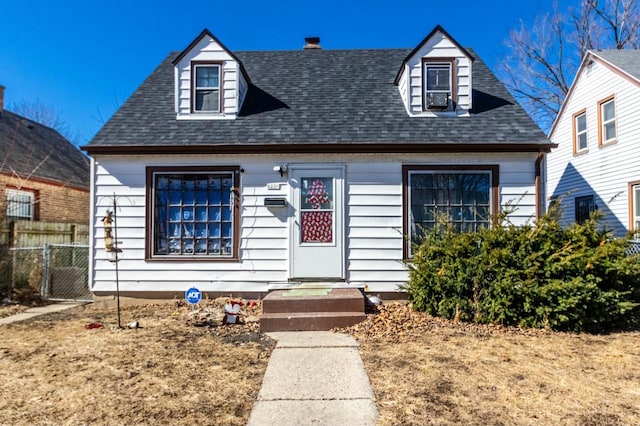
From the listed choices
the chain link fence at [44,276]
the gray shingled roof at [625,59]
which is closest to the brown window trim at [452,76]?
the gray shingled roof at [625,59]

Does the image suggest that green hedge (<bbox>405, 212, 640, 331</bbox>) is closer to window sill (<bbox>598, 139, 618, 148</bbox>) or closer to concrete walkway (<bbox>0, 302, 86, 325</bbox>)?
concrete walkway (<bbox>0, 302, 86, 325</bbox>)

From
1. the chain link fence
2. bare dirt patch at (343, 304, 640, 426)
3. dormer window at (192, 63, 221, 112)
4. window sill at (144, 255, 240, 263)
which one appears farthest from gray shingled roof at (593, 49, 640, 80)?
the chain link fence

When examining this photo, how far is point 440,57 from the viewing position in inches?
307

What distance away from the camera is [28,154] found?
46.5 feet

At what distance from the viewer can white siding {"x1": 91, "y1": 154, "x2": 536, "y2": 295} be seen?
714 cm

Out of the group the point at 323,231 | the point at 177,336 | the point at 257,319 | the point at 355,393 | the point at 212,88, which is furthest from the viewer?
the point at 212,88

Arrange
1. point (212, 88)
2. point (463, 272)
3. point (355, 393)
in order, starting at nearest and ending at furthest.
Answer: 1. point (355, 393)
2. point (463, 272)
3. point (212, 88)

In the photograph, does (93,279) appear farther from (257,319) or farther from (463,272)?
(463,272)

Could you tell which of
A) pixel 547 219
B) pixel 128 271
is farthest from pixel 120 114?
pixel 547 219

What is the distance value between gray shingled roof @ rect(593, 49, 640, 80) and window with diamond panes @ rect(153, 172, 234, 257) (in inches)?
447

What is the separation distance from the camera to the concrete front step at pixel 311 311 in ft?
17.8

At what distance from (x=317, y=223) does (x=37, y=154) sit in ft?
42.8

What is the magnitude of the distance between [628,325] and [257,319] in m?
5.20

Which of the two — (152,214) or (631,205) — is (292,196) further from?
(631,205)
